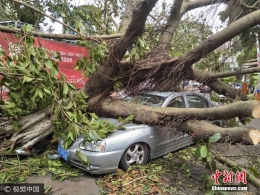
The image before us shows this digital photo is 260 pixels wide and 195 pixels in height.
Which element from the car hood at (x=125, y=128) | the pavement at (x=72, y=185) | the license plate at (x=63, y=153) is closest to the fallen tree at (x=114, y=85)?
the car hood at (x=125, y=128)

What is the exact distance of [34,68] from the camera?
305 centimetres

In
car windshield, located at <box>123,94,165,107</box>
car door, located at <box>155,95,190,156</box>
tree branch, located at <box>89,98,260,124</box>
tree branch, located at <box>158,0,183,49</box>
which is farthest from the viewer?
tree branch, located at <box>158,0,183,49</box>

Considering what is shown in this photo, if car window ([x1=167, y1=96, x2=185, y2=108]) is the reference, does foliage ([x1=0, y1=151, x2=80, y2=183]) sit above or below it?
below

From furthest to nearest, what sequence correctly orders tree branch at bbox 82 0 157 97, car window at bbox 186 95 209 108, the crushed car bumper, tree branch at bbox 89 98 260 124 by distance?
car window at bbox 186 95 209 108 < the crushed car bumper < tree branch at bbox 89 98 260 124 < tree branch at bbox 82 0 157 97

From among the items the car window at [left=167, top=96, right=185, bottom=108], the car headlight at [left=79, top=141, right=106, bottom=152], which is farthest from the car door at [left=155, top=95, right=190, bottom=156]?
the car headlight at [left=79, top=141, right=106, bottom=152]

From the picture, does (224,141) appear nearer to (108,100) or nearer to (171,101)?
(171,101)

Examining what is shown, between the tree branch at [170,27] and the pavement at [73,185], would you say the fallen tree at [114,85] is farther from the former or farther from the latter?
Answer: the pavement at [73,185]

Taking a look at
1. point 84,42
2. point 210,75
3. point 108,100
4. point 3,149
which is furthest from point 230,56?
point 3,149

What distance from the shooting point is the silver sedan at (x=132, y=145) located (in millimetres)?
3469

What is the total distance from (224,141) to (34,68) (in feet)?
10.0

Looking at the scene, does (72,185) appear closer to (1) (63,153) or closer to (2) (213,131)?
(1) (63,153)

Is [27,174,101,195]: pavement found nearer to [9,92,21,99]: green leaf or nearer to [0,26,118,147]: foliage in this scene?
[0,26,118,147]: foliage

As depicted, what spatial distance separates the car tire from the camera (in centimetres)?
368

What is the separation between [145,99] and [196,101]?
144cm
